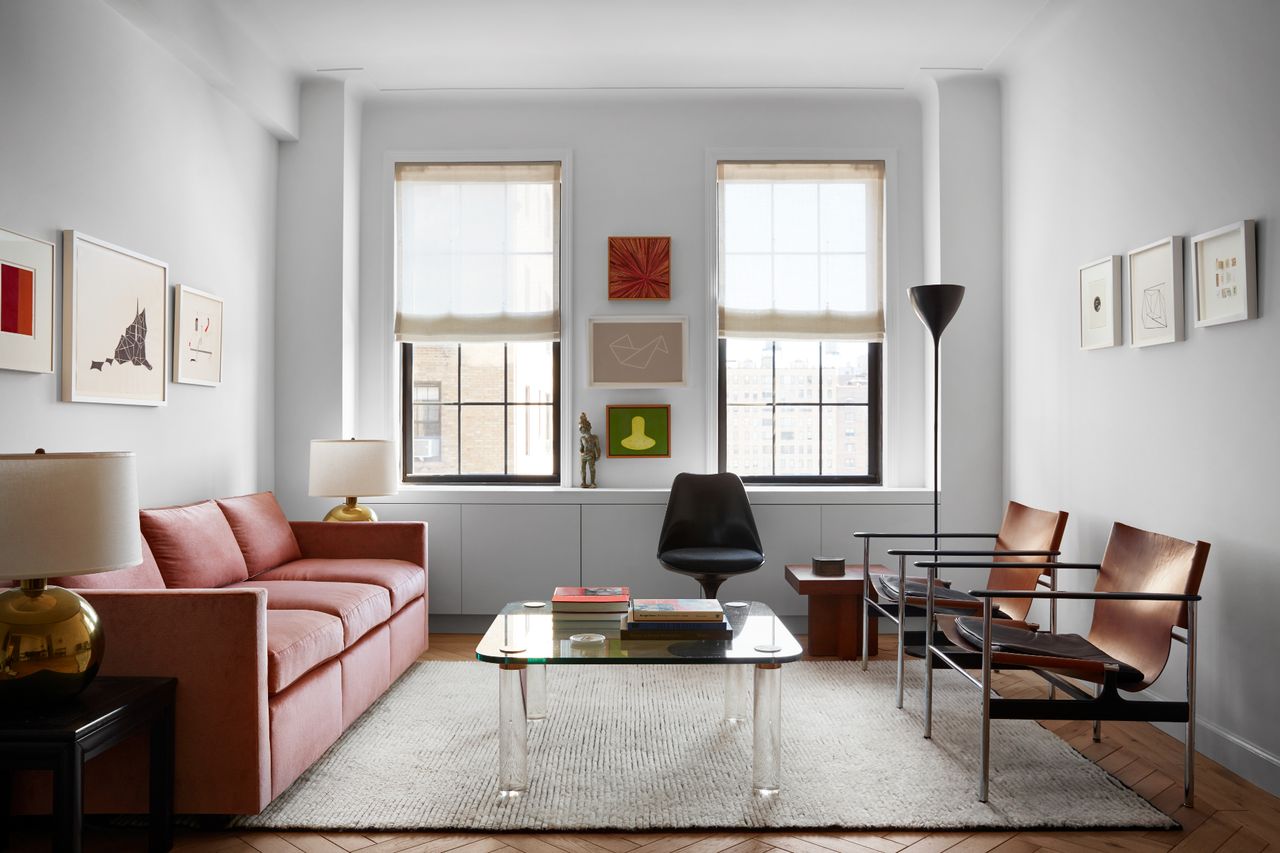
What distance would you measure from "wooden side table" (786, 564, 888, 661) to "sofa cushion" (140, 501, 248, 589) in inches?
107

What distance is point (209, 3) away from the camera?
407cm

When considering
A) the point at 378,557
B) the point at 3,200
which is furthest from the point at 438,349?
the point at 3,200

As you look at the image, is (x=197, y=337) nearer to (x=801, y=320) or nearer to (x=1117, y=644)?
(x=801, y=320)

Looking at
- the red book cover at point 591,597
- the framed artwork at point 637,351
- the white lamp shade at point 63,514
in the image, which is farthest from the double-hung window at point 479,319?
the white lamp shade at point 63,514

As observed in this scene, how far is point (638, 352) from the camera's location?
17.3 ft

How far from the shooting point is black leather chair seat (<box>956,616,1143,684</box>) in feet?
8.96

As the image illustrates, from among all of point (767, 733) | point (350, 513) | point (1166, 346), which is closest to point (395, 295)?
point (350, 513)

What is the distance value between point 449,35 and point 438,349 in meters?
1.88

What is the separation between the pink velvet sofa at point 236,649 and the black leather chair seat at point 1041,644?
2.29 m

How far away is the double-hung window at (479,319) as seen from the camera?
5.38 m

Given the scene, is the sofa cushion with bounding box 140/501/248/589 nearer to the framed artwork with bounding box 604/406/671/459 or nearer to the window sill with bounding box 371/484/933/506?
the window sill with bounding box 371/484/933/506

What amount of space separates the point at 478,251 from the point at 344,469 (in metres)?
1.67

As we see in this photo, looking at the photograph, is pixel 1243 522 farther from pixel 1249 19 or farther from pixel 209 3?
pixel 209 3

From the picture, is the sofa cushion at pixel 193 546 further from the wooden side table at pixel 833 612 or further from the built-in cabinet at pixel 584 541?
the wooden side table at pixel 833 612
